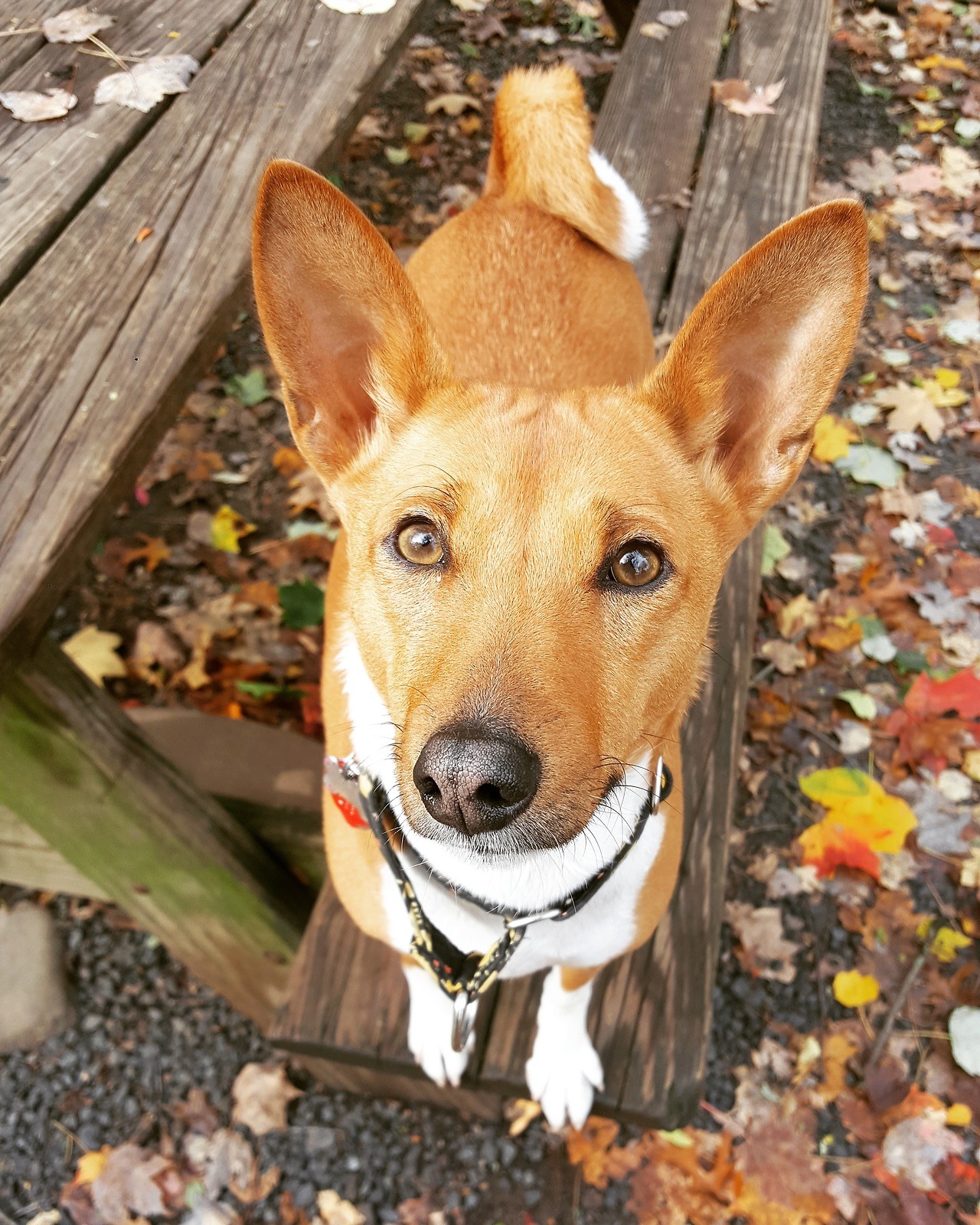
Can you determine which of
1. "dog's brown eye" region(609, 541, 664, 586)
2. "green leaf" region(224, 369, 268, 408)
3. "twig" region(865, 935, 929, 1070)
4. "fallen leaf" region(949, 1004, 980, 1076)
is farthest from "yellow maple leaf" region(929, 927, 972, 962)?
"green leaf" region(224, 369, 268, 408)

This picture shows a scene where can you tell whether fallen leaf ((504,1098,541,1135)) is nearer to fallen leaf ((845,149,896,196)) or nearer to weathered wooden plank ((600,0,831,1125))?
weathered wooden plank ((600,0,831,1125))

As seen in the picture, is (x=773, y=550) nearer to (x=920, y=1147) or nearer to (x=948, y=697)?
(x=948, y=697)

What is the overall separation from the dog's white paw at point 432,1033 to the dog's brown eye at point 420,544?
3.52ft

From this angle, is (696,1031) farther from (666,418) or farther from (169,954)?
(169,954)

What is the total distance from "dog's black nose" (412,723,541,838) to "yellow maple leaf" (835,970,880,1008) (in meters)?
2.15

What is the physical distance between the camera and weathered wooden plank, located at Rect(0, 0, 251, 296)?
5.81 ft

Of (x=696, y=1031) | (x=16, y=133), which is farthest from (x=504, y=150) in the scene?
(x=696, y=1031)

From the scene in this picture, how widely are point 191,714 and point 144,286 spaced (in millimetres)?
1496

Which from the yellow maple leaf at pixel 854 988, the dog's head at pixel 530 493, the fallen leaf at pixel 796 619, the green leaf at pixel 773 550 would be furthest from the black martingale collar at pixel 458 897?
the green leaf at pixel 773 550

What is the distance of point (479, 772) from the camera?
112 centimetres

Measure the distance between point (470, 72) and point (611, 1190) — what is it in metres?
6.02

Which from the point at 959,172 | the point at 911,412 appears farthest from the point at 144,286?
the point at 959,172

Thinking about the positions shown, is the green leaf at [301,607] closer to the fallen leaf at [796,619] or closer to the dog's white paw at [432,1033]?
the dog's white paw at [432,1033]

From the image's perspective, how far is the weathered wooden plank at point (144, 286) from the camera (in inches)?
57.2
